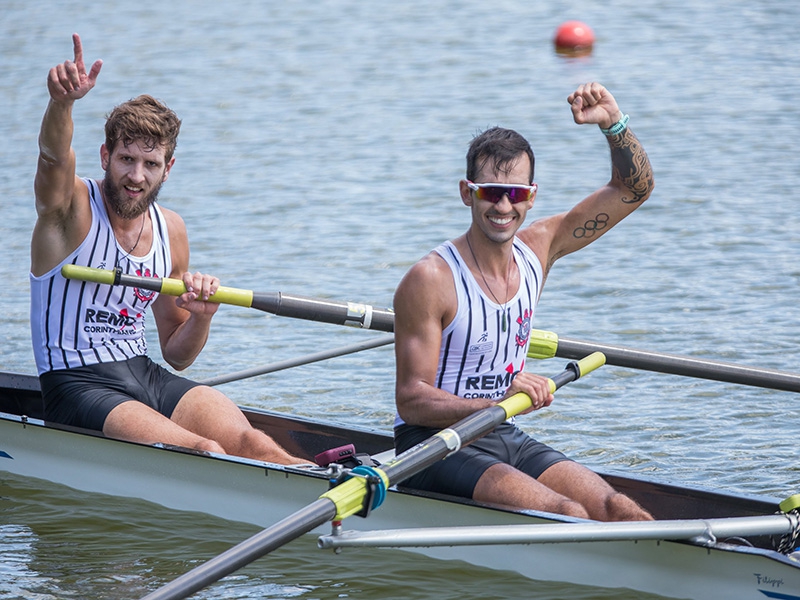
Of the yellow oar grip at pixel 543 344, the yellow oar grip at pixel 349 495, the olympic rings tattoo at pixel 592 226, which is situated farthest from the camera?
the yellow oar grip at pixel 543 344

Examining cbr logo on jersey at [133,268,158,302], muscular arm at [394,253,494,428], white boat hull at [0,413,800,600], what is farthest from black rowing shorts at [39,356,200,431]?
muscular arm at [394,253,494,428]

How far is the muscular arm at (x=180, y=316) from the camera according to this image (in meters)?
5.63

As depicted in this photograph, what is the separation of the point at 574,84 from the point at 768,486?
1179cm

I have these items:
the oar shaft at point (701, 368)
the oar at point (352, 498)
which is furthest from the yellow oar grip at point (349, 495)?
the oar shaft at point (701, 368)

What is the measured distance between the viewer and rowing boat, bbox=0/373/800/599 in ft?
14.4

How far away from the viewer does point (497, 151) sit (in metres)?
4.88

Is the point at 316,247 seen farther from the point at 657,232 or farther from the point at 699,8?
the point at 699,8

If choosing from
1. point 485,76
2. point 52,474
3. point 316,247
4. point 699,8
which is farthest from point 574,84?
point 52,474

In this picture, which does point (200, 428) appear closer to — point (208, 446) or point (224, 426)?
point (224, 426)

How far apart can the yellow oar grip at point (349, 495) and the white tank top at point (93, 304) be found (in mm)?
2018

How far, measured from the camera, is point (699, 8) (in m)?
21.6

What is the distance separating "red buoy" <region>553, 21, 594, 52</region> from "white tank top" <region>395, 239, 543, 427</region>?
1490cm

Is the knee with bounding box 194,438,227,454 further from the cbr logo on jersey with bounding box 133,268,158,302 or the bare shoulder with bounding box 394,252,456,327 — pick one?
the bare shoulder with bounding box 394,252,456,327

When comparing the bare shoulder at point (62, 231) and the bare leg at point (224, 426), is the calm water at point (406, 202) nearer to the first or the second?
the bare leg at point (224, 426)
